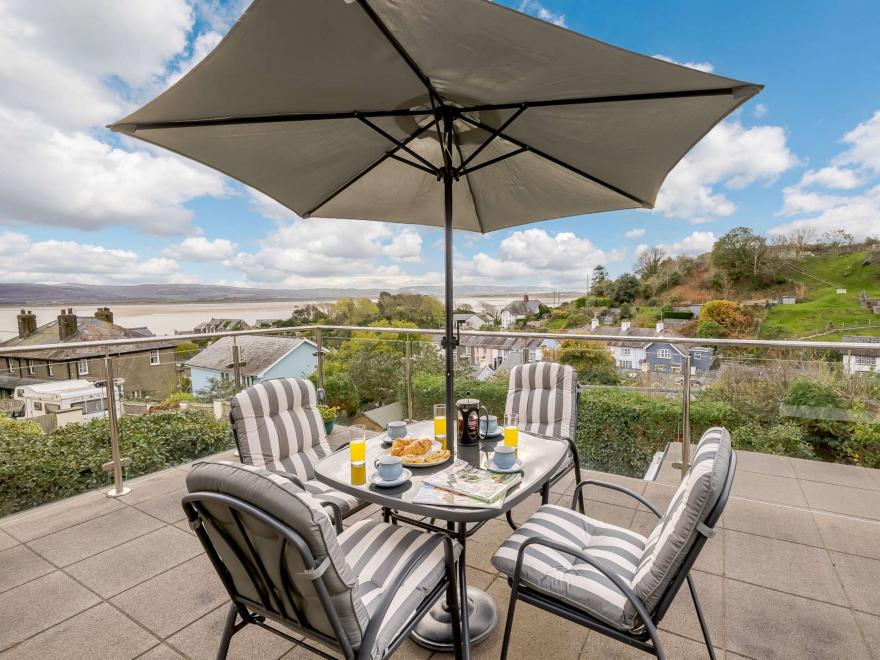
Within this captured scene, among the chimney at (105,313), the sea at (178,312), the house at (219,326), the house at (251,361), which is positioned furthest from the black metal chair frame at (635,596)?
the chimney at (105,313)

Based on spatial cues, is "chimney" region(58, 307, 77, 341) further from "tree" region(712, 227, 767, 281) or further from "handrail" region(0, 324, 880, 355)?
"tree" region(712, 227, 767, 281)

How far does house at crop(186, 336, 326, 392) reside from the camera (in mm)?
4145

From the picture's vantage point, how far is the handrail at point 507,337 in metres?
2.99

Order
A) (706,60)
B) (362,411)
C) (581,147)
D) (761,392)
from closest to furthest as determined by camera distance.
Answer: (581,147) → (761,392) → (362,411) → (706,60)

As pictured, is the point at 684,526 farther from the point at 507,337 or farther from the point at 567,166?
the point at 507,337

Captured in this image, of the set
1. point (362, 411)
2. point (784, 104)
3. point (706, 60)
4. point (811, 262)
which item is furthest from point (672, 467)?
point (784, 104)

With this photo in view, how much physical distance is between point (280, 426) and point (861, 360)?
3949 millimetres

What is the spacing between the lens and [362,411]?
16.7ft

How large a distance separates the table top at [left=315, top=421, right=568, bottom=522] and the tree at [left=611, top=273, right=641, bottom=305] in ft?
48.4

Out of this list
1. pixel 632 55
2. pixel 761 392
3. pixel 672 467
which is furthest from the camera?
pixel 672 467

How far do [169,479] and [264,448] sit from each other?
5.45 ft

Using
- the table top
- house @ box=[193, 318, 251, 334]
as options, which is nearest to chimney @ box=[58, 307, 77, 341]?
house @ box=[193, 318, 251, 334]

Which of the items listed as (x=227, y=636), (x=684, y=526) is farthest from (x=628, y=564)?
(x=227, y=636)

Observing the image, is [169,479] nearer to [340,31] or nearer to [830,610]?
[340,31]
